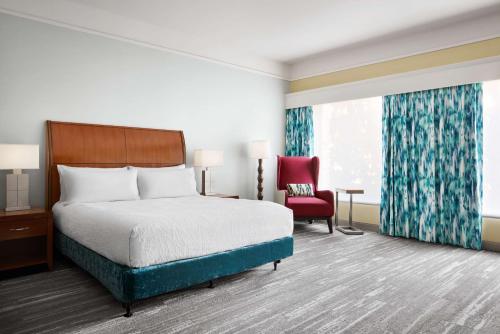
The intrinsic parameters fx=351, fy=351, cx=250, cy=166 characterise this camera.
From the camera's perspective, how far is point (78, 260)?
334 centimetres

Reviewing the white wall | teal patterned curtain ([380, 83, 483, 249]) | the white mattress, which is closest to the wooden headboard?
the white wall

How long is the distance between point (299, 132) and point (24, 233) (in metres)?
5.08

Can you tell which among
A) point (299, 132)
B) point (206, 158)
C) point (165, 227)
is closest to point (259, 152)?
point (206, 158)

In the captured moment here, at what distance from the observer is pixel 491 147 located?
4.97 meters

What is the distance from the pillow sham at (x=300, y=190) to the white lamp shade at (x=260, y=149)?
71 cm

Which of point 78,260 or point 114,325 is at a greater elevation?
point 78,260

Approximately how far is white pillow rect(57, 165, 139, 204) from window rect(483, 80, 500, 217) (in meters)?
4.87

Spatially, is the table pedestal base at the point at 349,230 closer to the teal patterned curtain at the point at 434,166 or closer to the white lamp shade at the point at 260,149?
the teal patterned curtain at the point at 434,166

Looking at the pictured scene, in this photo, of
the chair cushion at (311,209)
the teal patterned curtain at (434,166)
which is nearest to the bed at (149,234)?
the chair cushion at (311,209)

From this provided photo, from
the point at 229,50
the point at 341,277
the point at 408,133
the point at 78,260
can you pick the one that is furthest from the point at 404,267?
the point at 229,50

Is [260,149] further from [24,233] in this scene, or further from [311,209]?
[24,233]

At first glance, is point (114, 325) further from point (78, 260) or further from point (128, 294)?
point (78, 260)

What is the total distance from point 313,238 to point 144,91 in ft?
11.1

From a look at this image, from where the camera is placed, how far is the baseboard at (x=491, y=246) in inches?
188
